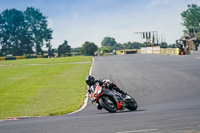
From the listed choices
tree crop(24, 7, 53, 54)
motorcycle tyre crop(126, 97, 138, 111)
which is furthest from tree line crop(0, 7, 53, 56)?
motorcycle tyre crop(126, 97, 138, 111)

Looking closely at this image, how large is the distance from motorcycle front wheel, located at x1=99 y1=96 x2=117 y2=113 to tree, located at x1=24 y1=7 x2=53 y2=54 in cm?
15633

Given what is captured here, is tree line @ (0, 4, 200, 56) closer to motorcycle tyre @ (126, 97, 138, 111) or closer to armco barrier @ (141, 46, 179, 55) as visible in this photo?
armco barrier @ (141, 46, 179, 55)

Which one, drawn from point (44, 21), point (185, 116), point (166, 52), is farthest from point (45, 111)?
point (44, 21)

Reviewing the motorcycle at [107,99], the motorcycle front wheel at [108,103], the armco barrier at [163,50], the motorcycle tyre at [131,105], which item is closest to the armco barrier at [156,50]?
the armco barrier at [163,50]

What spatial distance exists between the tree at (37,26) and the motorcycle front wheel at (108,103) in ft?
513

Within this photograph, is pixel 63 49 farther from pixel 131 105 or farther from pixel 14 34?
pixel 131 105

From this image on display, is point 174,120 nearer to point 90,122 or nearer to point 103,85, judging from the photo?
point 90,122

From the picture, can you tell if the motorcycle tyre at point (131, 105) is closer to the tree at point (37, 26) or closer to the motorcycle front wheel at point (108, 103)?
the motorcycle front wheel at point (108, 103)

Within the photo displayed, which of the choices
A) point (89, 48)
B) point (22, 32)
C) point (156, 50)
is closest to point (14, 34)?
point (22, 32)

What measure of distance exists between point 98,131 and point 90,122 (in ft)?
4.70

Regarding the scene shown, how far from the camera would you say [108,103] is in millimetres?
13414

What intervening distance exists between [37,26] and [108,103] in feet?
537

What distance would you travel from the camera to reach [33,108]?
17.8 metres

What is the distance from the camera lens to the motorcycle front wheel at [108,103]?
13230 millimetres
